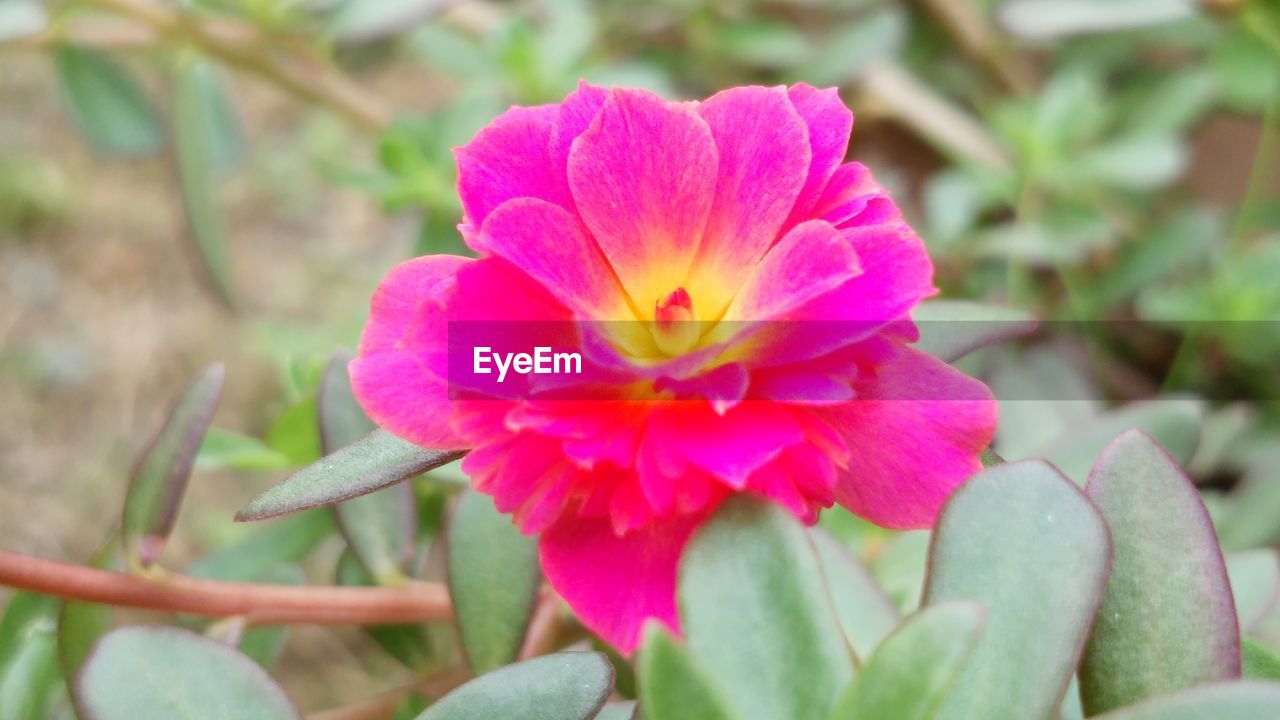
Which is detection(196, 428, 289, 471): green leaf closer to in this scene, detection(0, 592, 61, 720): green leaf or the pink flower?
detection(0, 592, 61, 720): green leaf

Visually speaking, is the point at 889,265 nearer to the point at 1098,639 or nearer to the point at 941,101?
the point at 1098,639

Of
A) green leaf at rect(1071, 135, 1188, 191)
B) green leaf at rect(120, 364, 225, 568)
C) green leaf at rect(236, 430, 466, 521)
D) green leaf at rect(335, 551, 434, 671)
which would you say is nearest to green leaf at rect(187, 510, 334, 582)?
green leaf at rect(335, 551, 434, 671)

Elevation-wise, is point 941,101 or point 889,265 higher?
point 889,265

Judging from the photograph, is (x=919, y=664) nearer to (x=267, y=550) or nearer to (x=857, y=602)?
(x=857, y=602)

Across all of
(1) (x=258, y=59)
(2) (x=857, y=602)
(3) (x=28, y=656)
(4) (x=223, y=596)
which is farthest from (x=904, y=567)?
(1) (x=258, y=59)

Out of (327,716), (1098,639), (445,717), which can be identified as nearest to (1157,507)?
(1098,639)

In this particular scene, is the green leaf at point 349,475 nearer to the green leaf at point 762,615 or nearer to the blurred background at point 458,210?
the green leaf at point 762,615

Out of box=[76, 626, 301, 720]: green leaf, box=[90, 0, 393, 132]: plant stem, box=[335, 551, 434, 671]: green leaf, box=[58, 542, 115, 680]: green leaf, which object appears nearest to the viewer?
box=[76, 626, 301, 720]: green leaf
